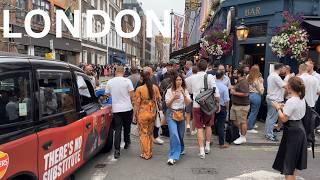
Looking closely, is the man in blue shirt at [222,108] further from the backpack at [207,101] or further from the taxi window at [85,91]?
the taxi window at [85,91]

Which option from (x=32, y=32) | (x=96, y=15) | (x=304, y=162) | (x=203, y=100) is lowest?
(x=304, y=162)

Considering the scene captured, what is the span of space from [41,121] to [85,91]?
7.93ft

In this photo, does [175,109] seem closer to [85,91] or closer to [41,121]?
[85,91]

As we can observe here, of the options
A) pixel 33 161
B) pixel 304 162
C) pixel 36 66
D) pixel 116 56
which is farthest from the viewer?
pixel 116 56

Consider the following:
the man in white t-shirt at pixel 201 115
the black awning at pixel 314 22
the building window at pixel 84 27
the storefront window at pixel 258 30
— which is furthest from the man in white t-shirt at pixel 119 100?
the building window at pixel 84 27

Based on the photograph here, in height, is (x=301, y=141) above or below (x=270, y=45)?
below

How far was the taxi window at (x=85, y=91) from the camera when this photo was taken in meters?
6.55

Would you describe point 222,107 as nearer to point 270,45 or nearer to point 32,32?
point 270,45

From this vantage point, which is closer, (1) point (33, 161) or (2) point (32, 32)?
(1) point (33, 161)

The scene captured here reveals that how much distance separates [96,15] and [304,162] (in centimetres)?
5201

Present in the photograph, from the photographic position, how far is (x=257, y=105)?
9.83m

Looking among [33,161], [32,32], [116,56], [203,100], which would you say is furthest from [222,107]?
[116,56]

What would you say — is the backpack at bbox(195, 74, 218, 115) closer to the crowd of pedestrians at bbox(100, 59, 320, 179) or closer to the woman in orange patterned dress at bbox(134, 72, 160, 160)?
the crowd of pedestrians at bbox(100, 59, 320, 179)

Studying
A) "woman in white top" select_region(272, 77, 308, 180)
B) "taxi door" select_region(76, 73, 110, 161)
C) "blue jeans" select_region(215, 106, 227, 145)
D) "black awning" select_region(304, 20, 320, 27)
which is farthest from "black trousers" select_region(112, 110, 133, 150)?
"black awning" select_region(304, 20, 320, 27)
